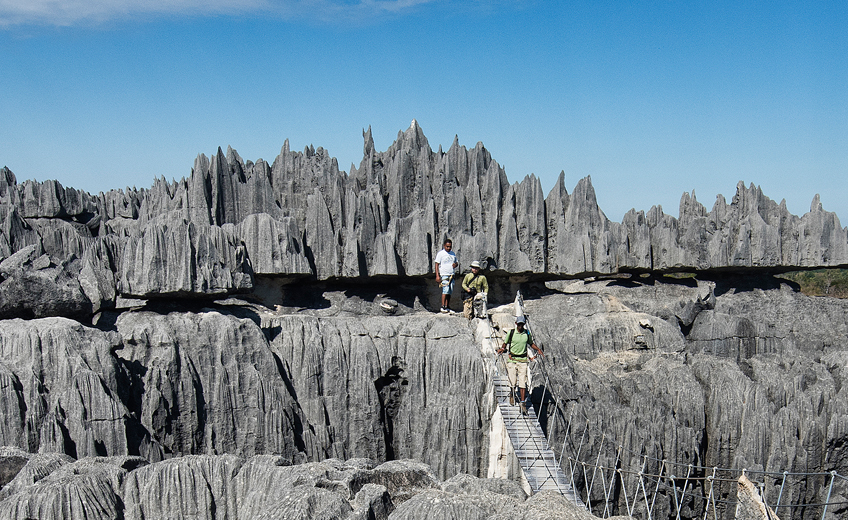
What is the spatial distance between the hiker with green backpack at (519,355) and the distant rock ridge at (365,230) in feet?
21.9

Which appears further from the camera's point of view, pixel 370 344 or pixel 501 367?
pixel 370 344

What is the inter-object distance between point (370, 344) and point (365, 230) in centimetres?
381

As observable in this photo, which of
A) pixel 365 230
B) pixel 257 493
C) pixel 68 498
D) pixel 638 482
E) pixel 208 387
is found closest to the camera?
pixel 68 498

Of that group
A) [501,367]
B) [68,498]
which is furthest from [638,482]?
[68,498]

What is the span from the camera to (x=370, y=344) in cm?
1795

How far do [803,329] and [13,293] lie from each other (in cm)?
2291

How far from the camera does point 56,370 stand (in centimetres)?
1397

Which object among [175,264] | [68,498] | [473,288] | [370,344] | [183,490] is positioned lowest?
[183,490]

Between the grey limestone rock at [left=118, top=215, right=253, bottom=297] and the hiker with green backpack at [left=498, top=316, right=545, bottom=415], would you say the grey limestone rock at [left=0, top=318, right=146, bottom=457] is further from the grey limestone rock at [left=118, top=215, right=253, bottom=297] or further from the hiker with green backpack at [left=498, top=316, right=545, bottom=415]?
the hiker with green backpack at [left=498, top=316, right=545, bottom=415]

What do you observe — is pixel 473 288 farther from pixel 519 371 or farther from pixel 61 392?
pixel 61 392

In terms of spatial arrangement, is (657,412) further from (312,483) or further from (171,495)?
(171,495)

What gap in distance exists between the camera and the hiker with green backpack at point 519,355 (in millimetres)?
13891

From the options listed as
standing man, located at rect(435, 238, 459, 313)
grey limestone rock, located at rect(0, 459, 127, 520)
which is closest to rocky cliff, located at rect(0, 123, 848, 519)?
grey limestone rock, located at rect(0, 459, 127, 520)

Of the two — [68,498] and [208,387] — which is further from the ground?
[208,387]
